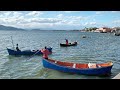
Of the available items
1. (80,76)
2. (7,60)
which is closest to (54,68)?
(80,76)
